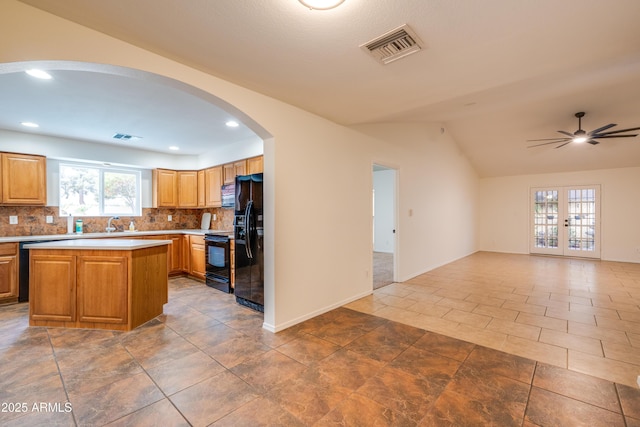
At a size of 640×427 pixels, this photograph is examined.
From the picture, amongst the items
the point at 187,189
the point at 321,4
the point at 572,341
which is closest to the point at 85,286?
the point at 187,189

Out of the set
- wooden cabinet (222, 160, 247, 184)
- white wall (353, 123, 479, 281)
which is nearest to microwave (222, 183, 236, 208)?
wooden cabinet (222, 160, 247, 184)

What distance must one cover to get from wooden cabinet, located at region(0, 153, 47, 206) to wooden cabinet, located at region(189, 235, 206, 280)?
230cm

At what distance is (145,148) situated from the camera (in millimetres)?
5410

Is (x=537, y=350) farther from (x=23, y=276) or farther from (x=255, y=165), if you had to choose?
(x=23, y=276)

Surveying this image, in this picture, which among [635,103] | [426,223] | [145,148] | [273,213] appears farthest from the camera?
[426,223]

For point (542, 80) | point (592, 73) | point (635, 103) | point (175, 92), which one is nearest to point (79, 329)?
point (175, 92)

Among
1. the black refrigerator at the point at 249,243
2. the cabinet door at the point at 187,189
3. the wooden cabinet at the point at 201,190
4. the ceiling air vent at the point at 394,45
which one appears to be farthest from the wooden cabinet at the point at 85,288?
the ceiling air vent at the point at 394,45

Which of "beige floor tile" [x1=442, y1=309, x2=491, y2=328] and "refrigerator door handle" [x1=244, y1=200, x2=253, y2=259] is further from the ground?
"refrigerator door handle" [x1=244, y1=200, x2=253, y2=259]

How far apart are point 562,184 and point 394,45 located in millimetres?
8486

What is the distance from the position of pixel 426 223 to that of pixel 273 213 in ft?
13.0

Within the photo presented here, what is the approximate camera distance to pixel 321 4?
5.14 ft

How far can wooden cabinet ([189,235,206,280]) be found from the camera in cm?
505

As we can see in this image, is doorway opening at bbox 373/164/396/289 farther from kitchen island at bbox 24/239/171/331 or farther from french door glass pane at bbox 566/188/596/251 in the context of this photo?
kitchen island at bbox 24/239/171/331

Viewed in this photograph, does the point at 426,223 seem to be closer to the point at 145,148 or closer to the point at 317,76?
the point at 317,76
